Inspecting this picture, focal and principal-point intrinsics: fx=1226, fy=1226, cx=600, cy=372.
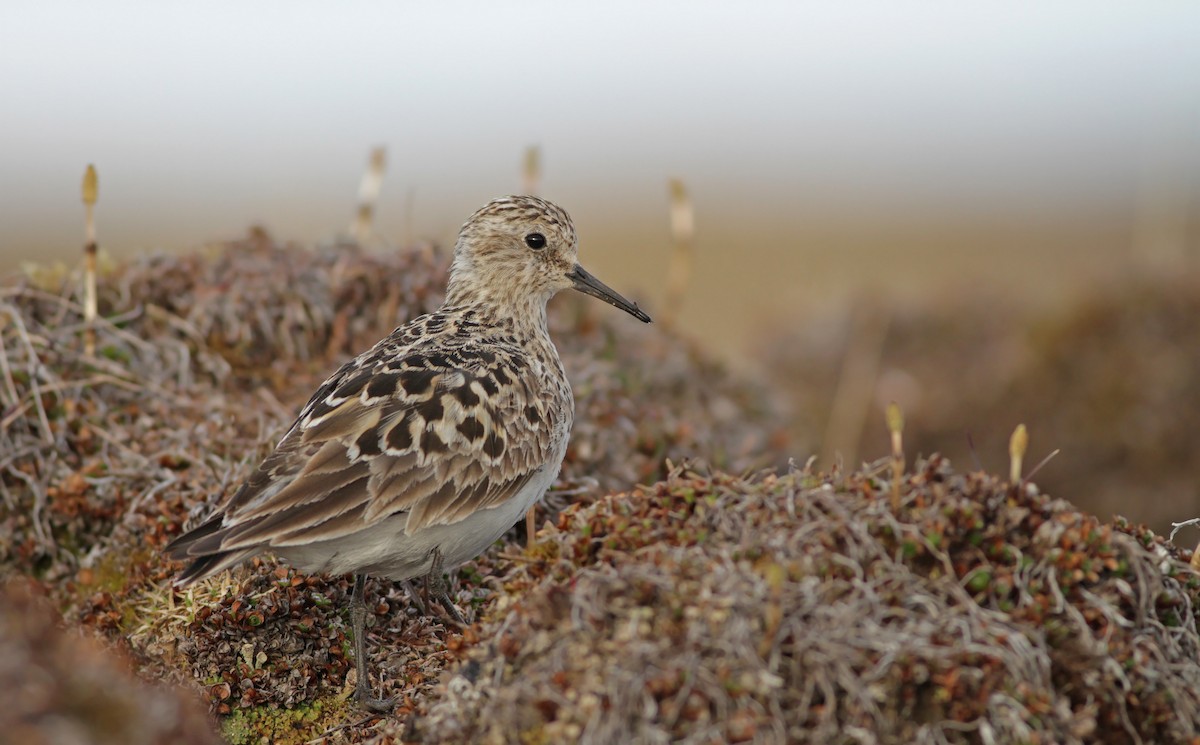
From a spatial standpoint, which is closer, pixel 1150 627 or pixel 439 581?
pixel 1150 627

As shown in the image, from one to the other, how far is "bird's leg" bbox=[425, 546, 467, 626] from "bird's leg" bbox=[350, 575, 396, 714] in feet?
1.02

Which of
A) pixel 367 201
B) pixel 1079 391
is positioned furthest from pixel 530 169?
pixel 1079 391

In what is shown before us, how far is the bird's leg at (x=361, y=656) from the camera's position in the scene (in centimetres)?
521

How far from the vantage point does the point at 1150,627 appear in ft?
13.9

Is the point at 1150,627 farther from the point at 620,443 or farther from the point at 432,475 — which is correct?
the point at 620,443

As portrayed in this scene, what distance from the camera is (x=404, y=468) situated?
5.32m

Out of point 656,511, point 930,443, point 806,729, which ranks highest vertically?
point 656,511

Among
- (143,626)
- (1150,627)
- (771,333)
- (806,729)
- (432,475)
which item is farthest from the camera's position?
(771,333)

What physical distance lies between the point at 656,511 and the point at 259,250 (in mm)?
5653

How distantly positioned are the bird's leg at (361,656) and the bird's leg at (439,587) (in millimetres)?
312

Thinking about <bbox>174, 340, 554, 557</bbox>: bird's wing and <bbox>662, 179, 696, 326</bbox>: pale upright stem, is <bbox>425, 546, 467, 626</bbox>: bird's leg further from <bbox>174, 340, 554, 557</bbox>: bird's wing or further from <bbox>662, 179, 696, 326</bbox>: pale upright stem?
<bbox>662, 179, 696, 326</bbox>: pale upright stem

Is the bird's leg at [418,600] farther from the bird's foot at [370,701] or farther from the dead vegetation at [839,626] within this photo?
the dead vegetation at [839,626]

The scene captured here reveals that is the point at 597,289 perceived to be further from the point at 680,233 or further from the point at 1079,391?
the point at 1079,391

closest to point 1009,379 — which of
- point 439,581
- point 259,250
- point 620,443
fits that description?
point 620,443
